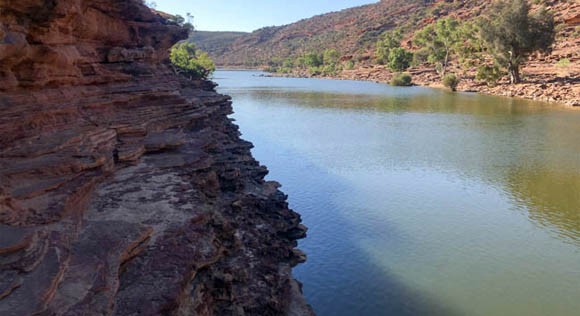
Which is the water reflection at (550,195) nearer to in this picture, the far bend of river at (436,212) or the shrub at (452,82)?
the far bend of river at (436,212)

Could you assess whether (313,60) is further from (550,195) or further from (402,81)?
(550,195)

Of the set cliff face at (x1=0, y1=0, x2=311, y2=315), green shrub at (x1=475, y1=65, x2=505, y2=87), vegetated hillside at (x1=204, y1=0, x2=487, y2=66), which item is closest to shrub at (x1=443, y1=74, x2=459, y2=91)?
green shrub at (x1=475, y1=65, x2=505, y2=87)

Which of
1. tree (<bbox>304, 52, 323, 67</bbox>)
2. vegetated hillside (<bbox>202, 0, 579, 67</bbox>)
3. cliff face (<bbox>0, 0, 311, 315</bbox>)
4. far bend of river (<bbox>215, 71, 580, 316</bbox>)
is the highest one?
vegetated hillside (<bbox>202, 0, 579, 67</bbox>)

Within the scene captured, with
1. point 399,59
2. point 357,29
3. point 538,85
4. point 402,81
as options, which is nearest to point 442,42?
point 399,59

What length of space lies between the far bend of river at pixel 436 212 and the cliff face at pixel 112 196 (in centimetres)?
173

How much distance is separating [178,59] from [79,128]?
45.9 metres

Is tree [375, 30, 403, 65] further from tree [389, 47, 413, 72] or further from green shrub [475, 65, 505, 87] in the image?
green shrub [475, 65, 505, 87]

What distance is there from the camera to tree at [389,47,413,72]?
320 ft

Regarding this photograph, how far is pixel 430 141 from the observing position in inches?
1264

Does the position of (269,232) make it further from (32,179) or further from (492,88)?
(492,88)

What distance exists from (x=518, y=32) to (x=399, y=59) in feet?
138

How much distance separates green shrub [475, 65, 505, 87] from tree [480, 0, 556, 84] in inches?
154

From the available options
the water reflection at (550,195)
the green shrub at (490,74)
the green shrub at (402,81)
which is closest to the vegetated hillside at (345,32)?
the green shrub at (402,81)

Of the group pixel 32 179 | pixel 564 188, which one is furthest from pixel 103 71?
pixel 564 188
